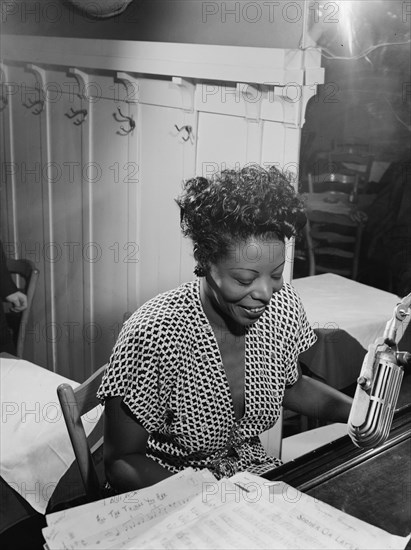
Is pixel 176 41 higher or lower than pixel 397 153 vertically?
higher

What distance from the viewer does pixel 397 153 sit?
93.0 inches

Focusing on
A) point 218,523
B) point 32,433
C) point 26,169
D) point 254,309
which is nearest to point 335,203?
point 254,309

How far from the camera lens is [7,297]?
6.68 feet

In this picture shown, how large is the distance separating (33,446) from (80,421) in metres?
0.48

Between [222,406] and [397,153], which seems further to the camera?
[397,153]

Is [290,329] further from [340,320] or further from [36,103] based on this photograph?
[36,103]

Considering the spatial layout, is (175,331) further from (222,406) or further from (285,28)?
(285,28)

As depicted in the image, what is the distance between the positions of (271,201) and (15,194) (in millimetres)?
802

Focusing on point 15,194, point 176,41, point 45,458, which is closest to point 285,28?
point 176,41

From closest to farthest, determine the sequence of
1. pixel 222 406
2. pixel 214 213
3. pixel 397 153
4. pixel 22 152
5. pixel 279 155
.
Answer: pixel 214 213, pixel 222 406, pixel 22 152, pixel 279 155, pixel 397 153

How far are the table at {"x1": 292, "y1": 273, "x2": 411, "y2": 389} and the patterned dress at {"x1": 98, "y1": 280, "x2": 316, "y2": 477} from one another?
480 mm

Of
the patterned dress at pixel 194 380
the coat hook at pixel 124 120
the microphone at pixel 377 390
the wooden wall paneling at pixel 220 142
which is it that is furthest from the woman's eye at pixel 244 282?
the coat hook at pixel 124 120

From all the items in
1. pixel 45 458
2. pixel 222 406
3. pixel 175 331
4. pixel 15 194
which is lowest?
pixel 45 458

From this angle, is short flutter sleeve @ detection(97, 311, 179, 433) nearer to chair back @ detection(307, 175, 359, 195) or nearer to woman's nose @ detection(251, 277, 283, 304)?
woman's nose @ detection(251, 277, 283, 304)
